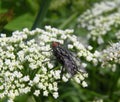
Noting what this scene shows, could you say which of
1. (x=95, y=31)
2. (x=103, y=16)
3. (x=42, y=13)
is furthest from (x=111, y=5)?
(x=42, y=13)

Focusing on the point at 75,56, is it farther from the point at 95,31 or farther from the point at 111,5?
the point at 111,5

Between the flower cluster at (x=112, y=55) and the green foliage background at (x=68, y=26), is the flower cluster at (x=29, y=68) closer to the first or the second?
the flower cluster at (x=112, y=55)

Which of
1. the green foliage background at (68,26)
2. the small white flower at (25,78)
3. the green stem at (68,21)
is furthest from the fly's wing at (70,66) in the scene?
the green stem at (68,21)

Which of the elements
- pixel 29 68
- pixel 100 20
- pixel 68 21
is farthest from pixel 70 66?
pixel 68 21

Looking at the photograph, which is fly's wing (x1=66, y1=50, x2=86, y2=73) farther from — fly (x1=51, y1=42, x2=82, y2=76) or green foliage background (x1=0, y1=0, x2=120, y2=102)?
green foliage background (x1=0, y1=0, x2=120, y2=102)

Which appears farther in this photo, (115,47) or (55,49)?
(115,47)

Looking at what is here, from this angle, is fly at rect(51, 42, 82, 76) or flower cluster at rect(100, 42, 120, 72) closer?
fly at rect(51, 42, 82, 76)

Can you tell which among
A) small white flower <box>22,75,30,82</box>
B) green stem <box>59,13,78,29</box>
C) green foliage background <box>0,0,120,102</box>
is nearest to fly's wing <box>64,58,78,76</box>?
small white flower <box>22,75,30,82</box>
